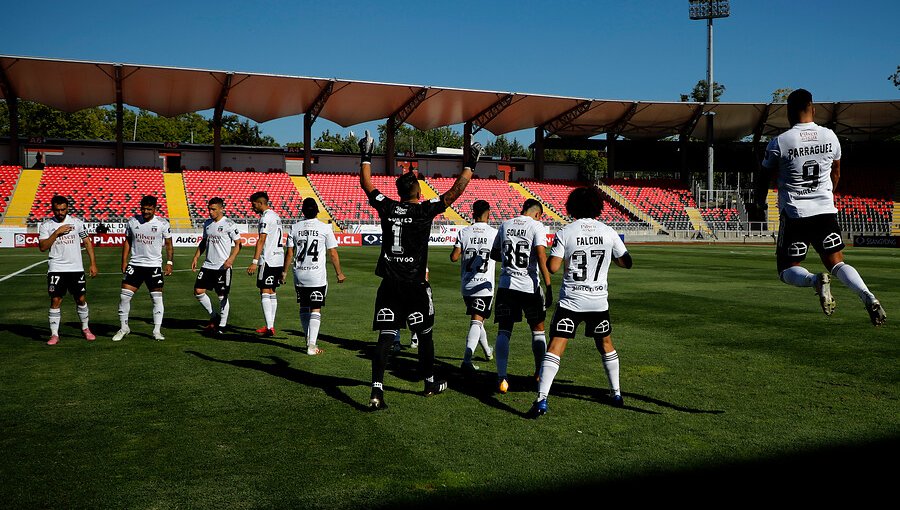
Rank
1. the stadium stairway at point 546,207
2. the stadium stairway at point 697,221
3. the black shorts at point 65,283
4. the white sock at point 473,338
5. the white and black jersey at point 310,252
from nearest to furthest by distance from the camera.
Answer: the white sock at point 473,338 < the white and black jersey at point 310,252 < the black shorts at point 65,283 < the stadium stairway at point 697,221 < the stadium stairway at point 546,207

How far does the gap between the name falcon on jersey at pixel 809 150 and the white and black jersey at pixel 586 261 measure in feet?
5.60

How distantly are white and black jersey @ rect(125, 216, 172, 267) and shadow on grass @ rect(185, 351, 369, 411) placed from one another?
7.73ft

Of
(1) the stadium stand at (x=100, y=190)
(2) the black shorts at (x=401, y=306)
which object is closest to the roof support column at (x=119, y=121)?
(1) the stadium stand at (x=100, y=190)

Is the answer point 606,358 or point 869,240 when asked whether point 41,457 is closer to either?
point 606,358

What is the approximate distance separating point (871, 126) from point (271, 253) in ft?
223

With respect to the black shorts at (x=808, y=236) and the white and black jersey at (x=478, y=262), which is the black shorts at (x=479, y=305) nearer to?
the white and black jersey at (x=478, y=262)

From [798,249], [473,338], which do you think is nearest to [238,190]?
[473,338]

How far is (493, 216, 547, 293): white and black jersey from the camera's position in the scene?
7.71 meters

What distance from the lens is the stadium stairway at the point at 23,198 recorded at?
42281mm

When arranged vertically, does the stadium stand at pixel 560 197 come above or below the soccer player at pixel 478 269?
above

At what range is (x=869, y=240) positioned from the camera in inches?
1821

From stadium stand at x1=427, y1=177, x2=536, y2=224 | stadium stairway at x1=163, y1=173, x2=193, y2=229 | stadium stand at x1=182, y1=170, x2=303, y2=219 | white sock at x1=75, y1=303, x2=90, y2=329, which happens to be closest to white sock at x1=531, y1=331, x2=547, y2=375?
white sock at x1=75, y1=303, x2=90, y2=329

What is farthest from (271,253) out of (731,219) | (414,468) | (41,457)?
(731,219)

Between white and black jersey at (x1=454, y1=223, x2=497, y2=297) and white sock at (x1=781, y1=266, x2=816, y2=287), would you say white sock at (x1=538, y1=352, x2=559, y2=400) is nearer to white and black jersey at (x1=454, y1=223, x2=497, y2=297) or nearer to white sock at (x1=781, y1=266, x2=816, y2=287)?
white sock at (x1=781, y1=266, x2=816, y2=287)
